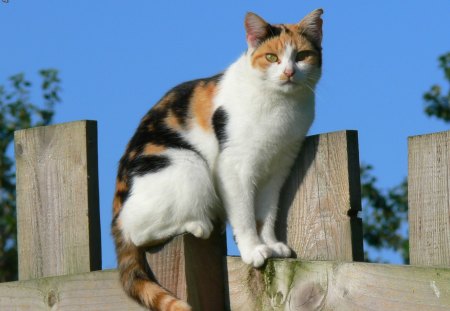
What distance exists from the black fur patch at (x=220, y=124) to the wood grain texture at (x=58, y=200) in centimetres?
51

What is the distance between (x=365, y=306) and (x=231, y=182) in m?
0.93

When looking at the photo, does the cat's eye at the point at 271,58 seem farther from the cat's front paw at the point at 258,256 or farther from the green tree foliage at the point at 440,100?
the green tree foliage at the point at 440,100

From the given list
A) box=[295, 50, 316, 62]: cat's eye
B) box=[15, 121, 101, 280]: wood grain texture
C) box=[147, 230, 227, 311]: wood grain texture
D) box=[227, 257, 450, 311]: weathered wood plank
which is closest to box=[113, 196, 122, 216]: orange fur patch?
box=[15, 121, 101, 280]: wood grain texture

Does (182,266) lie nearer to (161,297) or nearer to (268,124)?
(161,297)

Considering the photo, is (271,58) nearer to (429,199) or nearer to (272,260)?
(272,260)

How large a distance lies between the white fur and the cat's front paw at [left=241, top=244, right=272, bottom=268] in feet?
0.55

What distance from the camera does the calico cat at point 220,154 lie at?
344 cm

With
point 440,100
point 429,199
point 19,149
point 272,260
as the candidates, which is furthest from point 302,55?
point 440,100

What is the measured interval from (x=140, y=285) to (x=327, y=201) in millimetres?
780

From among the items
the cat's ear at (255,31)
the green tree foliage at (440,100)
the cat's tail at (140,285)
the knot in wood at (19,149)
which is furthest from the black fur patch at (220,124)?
the green tree foliage at (440,100)

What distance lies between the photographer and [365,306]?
279cm

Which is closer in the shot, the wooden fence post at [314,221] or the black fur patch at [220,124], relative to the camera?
the wooden fence post at [314,221]

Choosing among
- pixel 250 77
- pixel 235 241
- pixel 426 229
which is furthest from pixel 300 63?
pixel 426 229

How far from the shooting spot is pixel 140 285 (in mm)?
3275
